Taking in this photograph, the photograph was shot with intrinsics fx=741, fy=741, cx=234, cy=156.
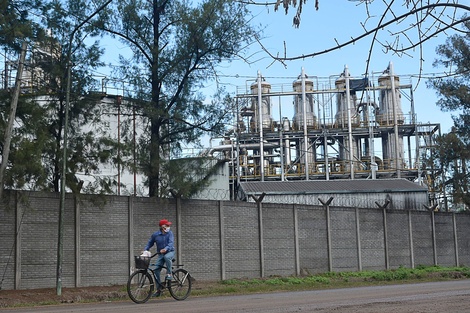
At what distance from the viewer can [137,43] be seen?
27391 mm

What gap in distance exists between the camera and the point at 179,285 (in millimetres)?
17594

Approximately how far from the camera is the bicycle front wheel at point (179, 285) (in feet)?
57.3

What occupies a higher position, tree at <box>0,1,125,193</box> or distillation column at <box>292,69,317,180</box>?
distillation column at <box>292,69,317,180</box>

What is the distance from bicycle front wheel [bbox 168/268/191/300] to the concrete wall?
637 centimetres

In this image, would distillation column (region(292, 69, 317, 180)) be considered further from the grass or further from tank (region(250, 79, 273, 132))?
the grass

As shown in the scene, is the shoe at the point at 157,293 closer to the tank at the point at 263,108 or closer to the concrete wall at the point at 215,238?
the concrete wall at the point at 215,238

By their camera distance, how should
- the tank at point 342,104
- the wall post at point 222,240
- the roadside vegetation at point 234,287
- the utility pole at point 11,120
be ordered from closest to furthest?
the roadside vegetation at point 234,287
the utility pole at point 11,120
the wall post at point 222,240
the tank at point 342,104

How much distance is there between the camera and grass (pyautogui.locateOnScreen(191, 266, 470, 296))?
22031 millimetres

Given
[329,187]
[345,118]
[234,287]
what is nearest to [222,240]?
[234,287]

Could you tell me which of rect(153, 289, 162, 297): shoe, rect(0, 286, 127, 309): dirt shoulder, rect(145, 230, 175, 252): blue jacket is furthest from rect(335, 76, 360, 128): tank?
rect(153, 289, 162, 297): shoe

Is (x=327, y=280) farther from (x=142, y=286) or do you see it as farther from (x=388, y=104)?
(x=388, y=104)

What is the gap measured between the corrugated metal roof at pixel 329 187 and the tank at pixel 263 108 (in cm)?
1254

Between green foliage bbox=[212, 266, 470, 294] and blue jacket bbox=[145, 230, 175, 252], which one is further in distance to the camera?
green foliage bbox=[212, 266, 470, 294]

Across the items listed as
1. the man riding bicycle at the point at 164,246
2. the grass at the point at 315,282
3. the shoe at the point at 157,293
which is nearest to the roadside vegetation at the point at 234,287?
the grass at the point at 315,282
